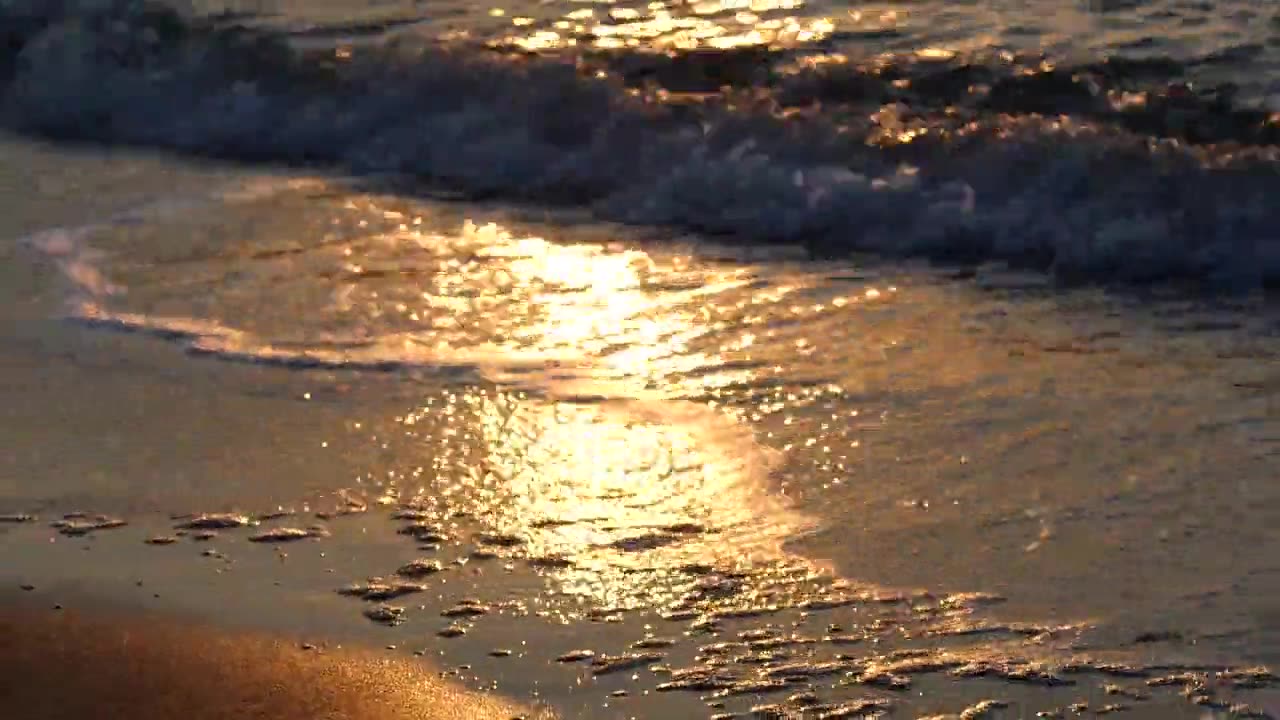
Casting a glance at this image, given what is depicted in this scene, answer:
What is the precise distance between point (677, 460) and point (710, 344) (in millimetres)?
964

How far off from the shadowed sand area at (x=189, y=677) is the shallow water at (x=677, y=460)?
12cm

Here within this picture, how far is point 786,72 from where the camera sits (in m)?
8.90

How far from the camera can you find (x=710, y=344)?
5.47 m

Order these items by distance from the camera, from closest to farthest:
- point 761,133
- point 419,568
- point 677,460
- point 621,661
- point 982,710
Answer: point 982,710, point 621,661, point 419,568, point 677,460, point 761,133

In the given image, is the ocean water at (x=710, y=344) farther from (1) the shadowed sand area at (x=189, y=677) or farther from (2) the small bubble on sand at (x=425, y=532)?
(1) the shadowed sand area at (x=189, y=677)

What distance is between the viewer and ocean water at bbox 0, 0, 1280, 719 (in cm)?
374

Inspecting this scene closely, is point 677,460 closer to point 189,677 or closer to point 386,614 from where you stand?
point 386,614

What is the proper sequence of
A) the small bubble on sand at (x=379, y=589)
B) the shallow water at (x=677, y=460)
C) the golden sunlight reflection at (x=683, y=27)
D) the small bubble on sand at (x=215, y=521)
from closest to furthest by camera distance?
1. the shallow water at (x=677, y=460)
2. the small bubble on sand at (x=379, y=589)
3. the small bubble on sand at (x=215, y=521)
4. the golden sunlight reflection at (x=683, y=27)

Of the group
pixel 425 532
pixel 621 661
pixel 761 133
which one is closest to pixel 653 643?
pixel 621 661

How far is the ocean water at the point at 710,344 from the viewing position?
3.74m

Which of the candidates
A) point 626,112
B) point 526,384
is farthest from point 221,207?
point 526,384

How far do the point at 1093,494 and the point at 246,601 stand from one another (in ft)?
6.40

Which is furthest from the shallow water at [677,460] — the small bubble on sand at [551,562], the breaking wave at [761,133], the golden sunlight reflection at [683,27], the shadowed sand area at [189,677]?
the golden sunlight reflection at [683,27]

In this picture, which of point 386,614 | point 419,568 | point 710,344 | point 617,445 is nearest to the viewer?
point 386,614
